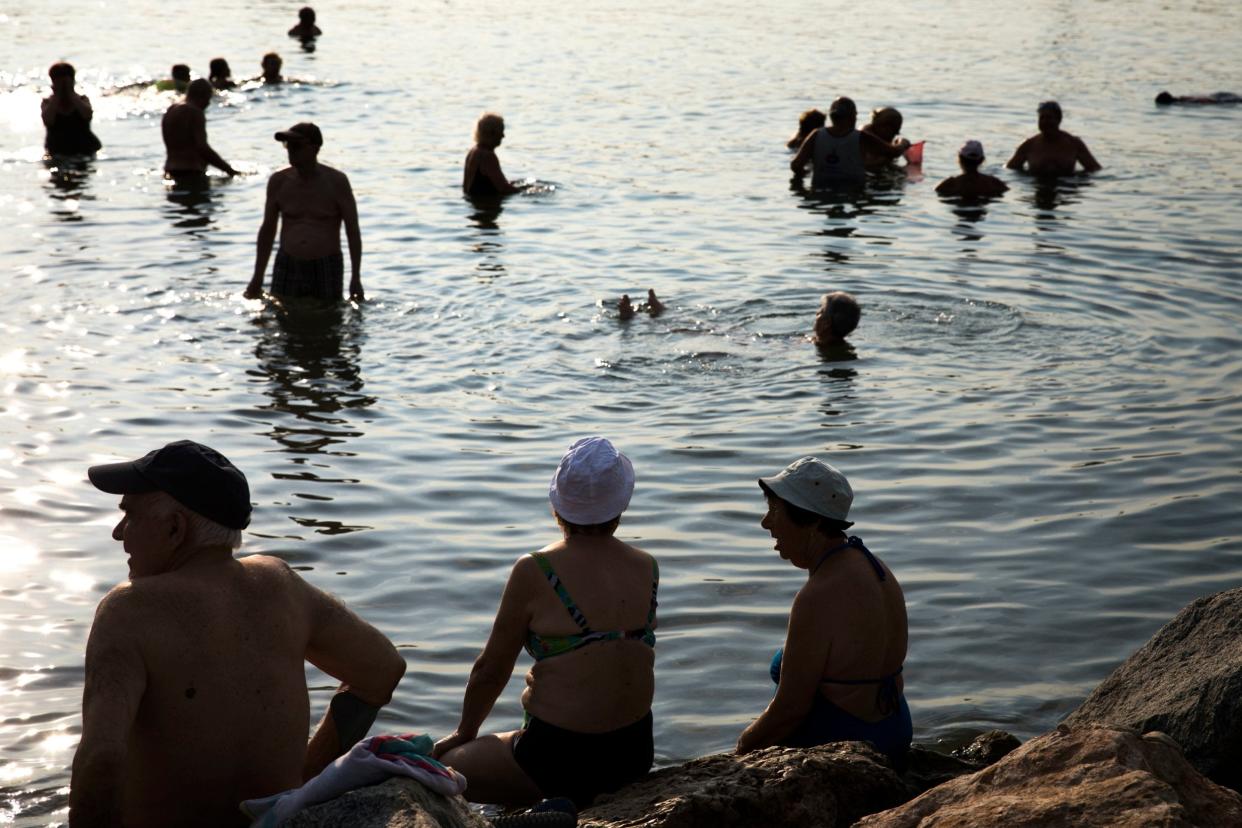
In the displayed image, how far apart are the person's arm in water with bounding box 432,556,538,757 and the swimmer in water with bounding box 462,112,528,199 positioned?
13.2m

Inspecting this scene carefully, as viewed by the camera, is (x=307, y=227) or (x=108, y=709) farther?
(x=307, y=227)

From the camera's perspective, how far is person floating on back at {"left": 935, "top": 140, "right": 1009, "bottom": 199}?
17906mm

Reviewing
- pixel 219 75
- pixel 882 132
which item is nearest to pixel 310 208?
pixel 882 132

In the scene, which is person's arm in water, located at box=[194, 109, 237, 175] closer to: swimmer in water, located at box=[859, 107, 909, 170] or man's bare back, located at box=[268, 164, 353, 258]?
man's bare back, located at box=[268, 164, 353, 258]

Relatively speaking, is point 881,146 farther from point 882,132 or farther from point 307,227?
point 307,227

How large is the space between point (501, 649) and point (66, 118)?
59.0 feet

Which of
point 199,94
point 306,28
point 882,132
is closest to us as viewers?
point 199,94

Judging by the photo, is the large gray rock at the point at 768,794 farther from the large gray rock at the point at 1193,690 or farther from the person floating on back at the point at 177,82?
the person floating on back at the point at 177,82

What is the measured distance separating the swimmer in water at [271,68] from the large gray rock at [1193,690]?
83.7 feet

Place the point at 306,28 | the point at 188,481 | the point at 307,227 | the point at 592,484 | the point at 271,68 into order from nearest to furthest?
1. the point at 188,481
2. the point at 592,484
3. the point at 307,227
4. the point at 271,68
5. the point at 306,28

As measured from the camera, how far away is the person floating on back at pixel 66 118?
2008cm

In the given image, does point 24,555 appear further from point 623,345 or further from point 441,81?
point 441,81

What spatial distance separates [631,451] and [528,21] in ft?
109

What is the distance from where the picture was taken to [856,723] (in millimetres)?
5125
